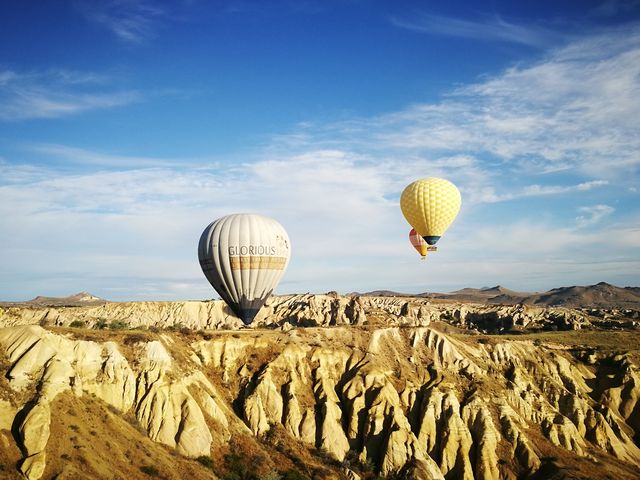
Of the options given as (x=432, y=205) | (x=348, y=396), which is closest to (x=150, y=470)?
(x=348, y=396)

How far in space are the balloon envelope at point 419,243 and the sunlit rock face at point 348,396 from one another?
9.76 metres

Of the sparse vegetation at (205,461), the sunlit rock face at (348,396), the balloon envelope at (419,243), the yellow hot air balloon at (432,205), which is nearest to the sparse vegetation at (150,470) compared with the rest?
the sunlit rock face at (348,396)

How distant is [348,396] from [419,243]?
20.6 metres

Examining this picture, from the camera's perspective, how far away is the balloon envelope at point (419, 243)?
223 ft

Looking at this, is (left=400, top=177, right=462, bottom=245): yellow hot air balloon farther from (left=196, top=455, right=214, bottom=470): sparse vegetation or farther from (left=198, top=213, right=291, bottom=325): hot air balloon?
(left=196, top=455, right=214, bottom=470): sparse vegetation

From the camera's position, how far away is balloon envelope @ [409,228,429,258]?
6788cm

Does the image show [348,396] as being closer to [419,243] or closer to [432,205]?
[419,243]

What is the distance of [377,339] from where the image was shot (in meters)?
66.8

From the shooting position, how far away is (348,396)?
58.5m

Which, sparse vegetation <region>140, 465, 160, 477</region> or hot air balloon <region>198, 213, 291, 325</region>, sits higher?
hot air balloon <region>198, 213, 291, 325</region>

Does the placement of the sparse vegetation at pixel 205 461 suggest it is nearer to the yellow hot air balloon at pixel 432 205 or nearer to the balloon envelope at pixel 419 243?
the yellow hot air balloon at pixel 432 205

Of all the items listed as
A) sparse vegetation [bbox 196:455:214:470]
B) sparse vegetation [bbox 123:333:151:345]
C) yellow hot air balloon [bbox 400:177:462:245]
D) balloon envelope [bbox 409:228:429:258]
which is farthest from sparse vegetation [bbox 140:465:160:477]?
balloon envelope [bbox 409:228:429:258]

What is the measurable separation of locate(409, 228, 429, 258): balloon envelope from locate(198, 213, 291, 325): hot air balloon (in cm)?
1668

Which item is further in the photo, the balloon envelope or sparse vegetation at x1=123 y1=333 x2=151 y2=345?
the balloon envelope
